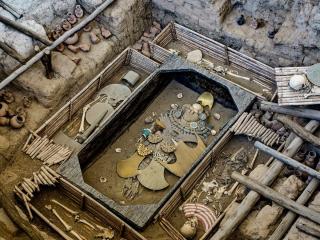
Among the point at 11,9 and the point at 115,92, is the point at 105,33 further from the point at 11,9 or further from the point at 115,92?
the point at 11,9

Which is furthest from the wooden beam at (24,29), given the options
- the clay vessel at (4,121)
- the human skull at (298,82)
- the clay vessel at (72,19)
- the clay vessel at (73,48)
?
the human skull at (298,82)

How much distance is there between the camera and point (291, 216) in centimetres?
840

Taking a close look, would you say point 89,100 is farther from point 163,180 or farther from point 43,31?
point 163,180

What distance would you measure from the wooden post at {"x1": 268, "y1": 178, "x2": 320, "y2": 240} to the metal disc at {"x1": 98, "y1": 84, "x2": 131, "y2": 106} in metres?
4.36

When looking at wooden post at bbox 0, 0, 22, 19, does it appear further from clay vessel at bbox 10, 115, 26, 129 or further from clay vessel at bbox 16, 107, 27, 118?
clay vessel at bbox 10, 115, 26, 129

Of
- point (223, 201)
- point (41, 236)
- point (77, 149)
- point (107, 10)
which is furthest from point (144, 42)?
point (41, 236)

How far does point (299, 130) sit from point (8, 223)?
539 cm

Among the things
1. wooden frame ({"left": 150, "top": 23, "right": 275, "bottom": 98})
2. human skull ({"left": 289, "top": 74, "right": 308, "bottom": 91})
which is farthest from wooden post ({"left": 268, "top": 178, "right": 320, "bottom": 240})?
wooden frame ({"left": 150, "top": 23, "right": 275, "bottom": 98})

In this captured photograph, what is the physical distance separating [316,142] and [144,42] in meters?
4.73

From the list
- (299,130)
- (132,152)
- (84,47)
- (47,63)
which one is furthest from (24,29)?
(299,130)

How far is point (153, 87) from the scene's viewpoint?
1128cm

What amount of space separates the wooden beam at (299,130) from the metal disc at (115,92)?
330cm

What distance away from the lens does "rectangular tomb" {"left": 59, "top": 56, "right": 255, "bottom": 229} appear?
9875 millimetres

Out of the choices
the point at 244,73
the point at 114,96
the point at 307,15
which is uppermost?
the point at 307,15
